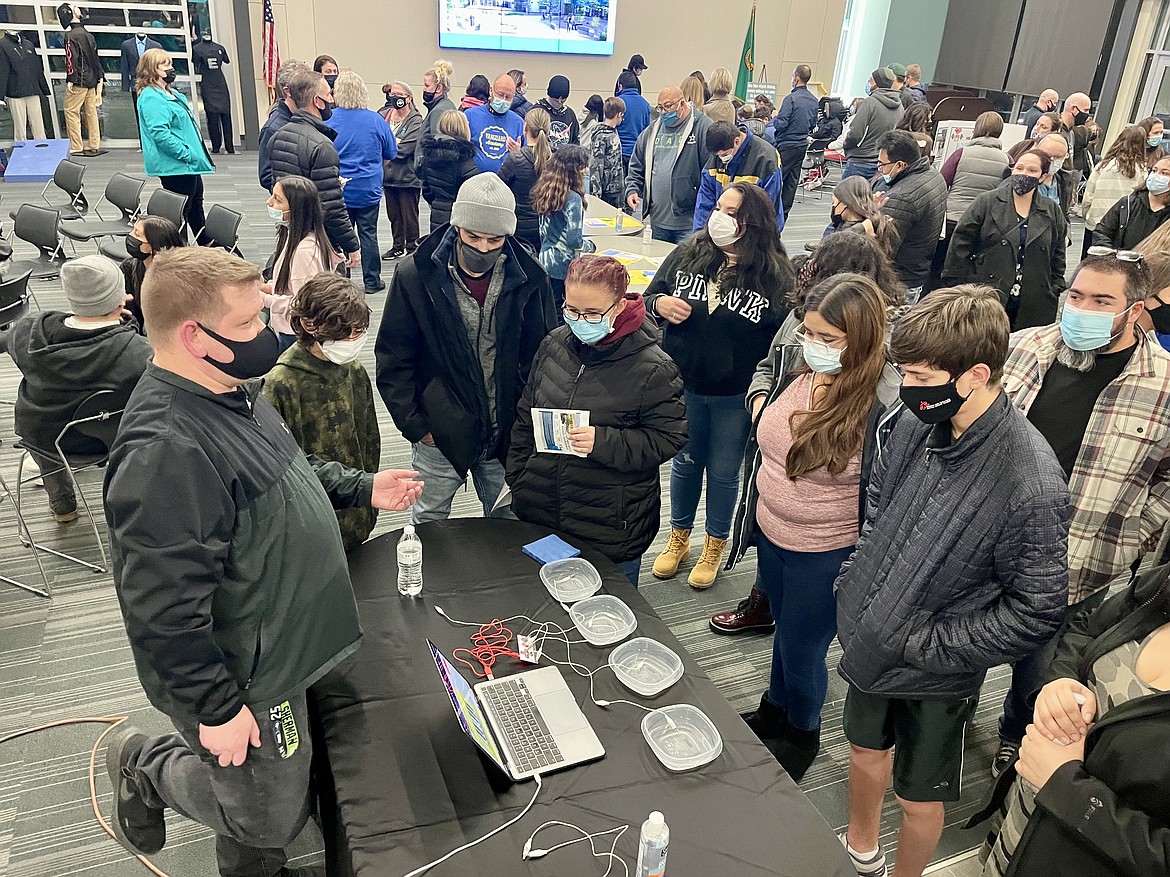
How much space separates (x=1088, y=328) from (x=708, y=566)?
71.6 inches

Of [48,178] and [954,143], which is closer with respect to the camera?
[48,178]

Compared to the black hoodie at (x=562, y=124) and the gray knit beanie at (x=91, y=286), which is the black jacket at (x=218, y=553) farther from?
the black hoodie at (x=562, y=124)

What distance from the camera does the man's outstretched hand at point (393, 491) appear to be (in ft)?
7.70

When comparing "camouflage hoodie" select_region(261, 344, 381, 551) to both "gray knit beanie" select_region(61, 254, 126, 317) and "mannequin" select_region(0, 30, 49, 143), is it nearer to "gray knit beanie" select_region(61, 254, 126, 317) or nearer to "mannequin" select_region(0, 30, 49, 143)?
"gray knit beanie" select_region(61, 254, 126, 317)

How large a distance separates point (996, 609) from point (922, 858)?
2.55 ft

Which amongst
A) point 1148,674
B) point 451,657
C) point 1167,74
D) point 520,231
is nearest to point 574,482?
point 451,657

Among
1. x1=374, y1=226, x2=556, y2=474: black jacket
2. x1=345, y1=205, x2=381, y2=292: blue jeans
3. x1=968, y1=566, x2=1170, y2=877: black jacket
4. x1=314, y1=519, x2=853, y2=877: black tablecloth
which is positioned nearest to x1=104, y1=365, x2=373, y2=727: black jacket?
x1=314, y1=519, x2=853, y2=877: black tablecloth

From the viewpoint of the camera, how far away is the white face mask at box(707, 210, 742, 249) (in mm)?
3146

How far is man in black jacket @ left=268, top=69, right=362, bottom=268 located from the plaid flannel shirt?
443 cm

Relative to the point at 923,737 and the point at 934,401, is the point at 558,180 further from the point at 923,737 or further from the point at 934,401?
the point at 923,737

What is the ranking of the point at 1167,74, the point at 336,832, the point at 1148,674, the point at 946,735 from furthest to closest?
the point at 1167,74 → the point at 946,735 → the point at 336,832 → the point at 1148,674

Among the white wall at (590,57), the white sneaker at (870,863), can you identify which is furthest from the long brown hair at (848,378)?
the white wall at (590,57)

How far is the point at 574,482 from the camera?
2717mm

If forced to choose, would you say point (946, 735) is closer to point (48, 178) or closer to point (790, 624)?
point (790, 624)
